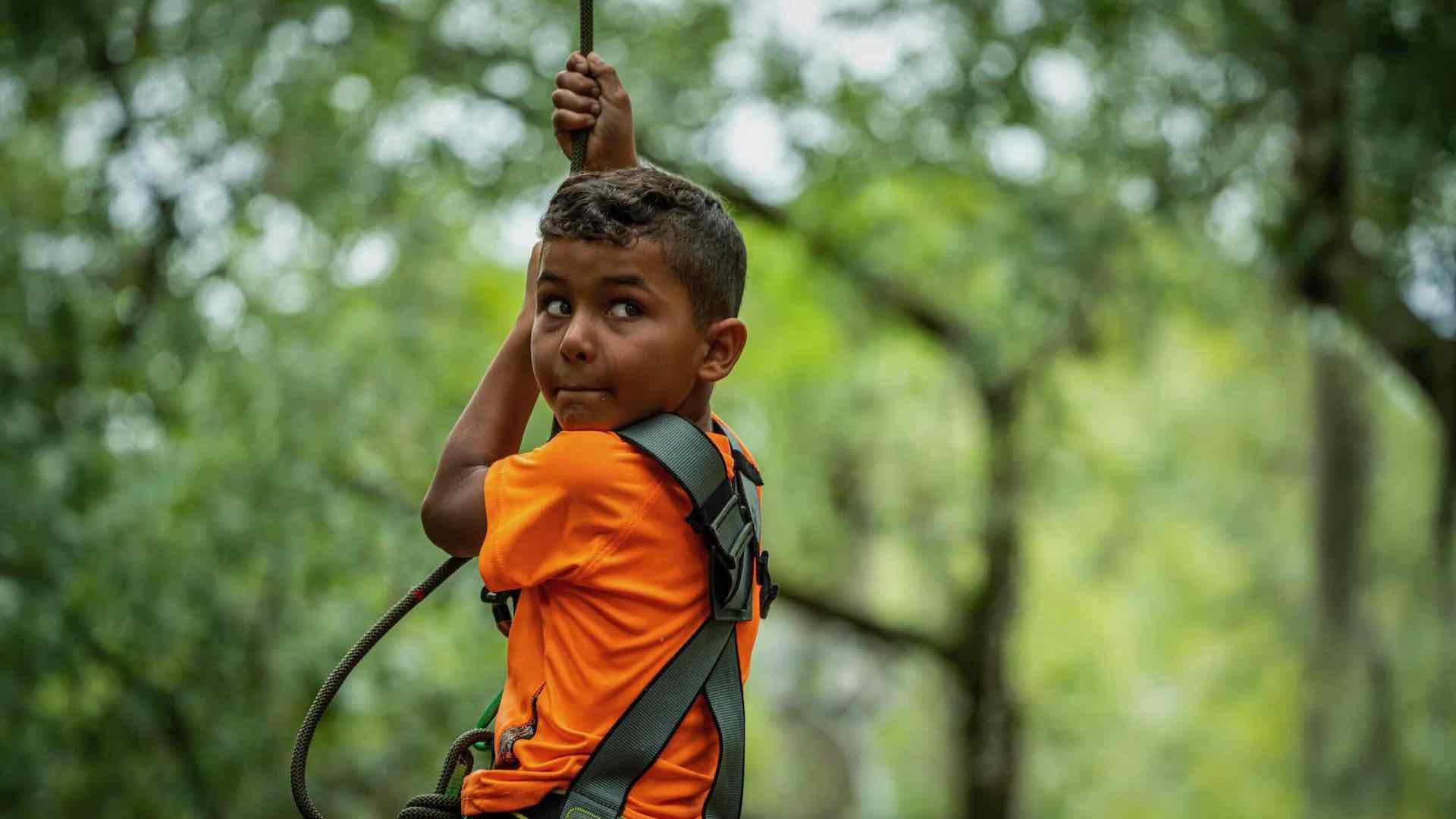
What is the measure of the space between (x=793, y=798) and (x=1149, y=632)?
15.4 ft

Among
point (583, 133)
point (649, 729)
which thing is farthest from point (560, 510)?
point (583, 133)

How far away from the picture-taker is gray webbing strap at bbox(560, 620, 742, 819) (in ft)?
5.74

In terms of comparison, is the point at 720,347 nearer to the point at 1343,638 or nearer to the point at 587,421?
the point at 587,421

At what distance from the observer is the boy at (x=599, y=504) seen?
5.82 ft

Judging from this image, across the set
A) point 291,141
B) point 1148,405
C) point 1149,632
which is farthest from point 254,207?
point 1149,632

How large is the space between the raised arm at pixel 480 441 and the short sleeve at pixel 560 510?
70 mm

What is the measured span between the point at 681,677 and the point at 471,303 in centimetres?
782

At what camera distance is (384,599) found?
22.3 ft

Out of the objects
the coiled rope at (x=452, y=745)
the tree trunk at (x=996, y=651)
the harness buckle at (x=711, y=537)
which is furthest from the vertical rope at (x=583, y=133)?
the tree trunk at (x=996, y=651)

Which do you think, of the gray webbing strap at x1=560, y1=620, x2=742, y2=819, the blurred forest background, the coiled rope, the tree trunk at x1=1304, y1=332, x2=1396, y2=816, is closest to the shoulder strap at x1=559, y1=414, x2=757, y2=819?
the gray webbing strap at x1=560, y1=620, x2=742, y2=819

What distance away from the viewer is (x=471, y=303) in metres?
9.41

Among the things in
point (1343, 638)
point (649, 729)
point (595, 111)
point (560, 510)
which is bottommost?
point (1343, 638)

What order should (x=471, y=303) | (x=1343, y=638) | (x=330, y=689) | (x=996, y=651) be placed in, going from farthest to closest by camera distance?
Result: (x=471, y=303)
(x=996, y=651)
(x=1343, y=638)
(x=330, y=689)

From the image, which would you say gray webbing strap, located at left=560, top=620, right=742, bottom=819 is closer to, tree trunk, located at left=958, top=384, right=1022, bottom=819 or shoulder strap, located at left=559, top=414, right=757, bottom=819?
shoulder strap, located at left=559, top=414, right=757, bottom=819
